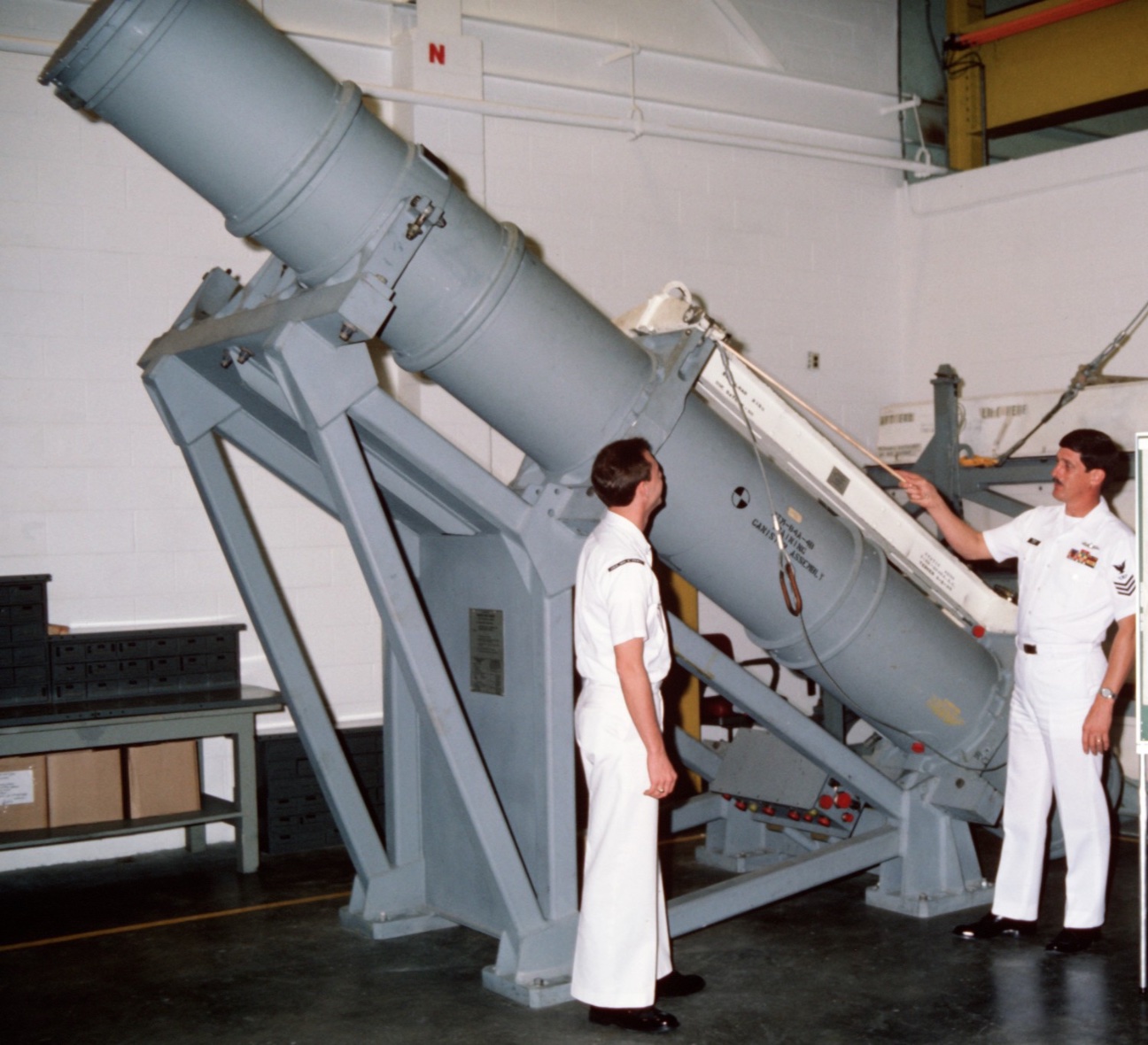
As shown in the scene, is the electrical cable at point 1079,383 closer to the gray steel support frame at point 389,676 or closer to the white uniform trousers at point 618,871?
the gray steel support frame at point 389,676

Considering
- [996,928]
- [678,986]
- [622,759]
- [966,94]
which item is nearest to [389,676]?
[622,759]

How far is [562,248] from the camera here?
6.37 metres

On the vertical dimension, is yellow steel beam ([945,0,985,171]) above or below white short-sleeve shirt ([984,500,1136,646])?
above

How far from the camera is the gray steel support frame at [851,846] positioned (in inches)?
154

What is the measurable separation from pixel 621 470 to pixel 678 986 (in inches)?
58.5

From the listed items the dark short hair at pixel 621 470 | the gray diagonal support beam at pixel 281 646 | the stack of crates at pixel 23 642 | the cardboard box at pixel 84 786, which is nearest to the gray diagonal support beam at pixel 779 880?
the gray diagonal support beam at pixel 281 646

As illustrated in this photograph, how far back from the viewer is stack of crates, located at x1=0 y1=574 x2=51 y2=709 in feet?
16.3

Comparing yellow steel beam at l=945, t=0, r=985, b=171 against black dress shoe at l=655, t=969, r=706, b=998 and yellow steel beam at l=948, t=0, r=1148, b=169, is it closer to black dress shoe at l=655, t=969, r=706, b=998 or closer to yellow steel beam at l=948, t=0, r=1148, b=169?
yellow steel beam at l=948, t=0, r=1148, b=169

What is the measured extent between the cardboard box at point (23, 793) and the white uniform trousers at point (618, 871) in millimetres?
2574

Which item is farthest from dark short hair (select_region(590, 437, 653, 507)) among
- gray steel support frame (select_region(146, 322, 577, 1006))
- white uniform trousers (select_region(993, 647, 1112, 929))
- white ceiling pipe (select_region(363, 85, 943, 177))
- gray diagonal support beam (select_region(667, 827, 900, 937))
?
white ceiling pipe (select_region(363, 85, 943, 177))

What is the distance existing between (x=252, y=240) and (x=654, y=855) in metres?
1.92

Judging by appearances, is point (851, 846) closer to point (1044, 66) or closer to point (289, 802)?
point (289, 802)

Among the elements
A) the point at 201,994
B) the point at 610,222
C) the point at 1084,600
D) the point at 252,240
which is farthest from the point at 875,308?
the point at 201,994

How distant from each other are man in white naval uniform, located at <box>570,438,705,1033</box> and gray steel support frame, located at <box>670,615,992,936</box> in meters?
0.48
